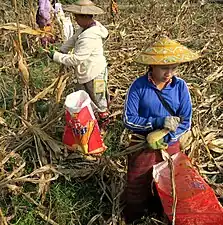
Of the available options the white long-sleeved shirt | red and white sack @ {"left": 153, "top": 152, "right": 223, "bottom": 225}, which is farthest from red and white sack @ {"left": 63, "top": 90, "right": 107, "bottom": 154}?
red and white sack @ {"left": 153, "top": 152, "right": 223, "bottom": 225}

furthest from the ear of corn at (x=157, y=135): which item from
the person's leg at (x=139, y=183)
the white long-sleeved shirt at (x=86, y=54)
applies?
the white long-sleeved shirt at (x=86, y=54)

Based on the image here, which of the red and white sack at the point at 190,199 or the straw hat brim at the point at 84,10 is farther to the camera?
the straw hat brim at the point at 84,10

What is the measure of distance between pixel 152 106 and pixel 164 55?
298 millimetres

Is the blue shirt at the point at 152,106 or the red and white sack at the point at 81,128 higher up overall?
the blue shirt at the point at 152,106

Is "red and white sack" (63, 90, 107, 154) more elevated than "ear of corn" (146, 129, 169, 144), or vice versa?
"ear of corn" (146, 129, 169, 144)

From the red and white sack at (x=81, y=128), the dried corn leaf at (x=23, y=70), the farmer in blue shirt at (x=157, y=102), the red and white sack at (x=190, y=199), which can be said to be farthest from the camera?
the dried corn leaf at (x=23, y=70)

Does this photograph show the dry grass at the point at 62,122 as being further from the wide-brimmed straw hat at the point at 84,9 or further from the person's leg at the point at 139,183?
the wide-brimmed straw hat at the point at 84,9

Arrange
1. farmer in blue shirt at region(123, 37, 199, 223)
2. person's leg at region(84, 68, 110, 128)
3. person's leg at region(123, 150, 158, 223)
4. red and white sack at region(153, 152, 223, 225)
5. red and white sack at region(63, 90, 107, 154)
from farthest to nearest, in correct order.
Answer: person's leg at region(84, 68, 110, 128) < red and white sack at region(63, 90, 107, 154) < person's leg at region(123, 150, 158, 223) < farmer in blue shirt at region(123, 37, 199, 223) < red and white sack at region(153, 152, 223, 225)

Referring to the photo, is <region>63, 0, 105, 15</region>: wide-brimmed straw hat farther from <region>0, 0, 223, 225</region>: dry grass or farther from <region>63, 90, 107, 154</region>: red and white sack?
<region>63, 90, 107, 154</region>: red and white sack

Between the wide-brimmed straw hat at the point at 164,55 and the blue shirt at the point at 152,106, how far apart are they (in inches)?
5.2

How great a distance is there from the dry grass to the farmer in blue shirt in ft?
0.58

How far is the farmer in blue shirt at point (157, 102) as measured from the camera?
2.57 metres

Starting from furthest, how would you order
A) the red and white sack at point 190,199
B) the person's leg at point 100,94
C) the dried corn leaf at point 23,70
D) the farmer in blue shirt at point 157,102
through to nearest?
1. the person's leg at point 100,94
2. the dried corn leaf at point 23,70
3. the farmer in blue shirt at point 157,102
4. the red and white sack at point 190,199

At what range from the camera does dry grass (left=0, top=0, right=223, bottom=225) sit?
3.35 meters
